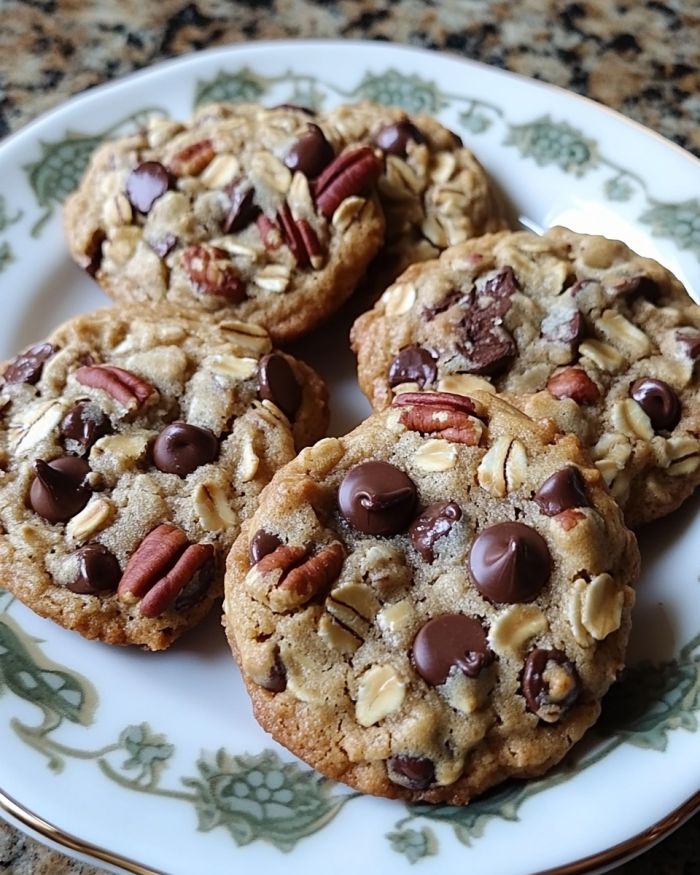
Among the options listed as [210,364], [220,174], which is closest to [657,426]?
[210,364]

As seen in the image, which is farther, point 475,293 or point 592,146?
point 592,146

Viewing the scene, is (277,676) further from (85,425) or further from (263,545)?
(85,425)

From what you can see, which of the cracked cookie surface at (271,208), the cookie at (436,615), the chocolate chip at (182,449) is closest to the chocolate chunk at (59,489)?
the chocolate chip at (182,449)

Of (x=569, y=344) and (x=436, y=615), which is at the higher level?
(x=569, y=344)

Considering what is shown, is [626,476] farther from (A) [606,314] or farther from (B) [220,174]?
(B) [220,174]

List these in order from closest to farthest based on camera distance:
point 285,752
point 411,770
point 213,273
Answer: point 411,770
point 285,752
point 213,273

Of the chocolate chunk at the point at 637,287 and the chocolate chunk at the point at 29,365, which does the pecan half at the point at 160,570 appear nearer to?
the chocolate chunk at the point at 29,365

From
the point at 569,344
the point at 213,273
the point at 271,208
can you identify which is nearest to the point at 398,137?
the point at 271,208
